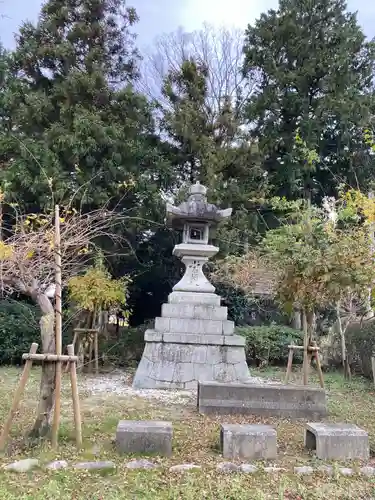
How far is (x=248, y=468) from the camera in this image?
386 cm

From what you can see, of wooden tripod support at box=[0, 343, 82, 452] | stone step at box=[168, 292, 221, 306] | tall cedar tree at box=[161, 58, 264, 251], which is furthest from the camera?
tall cedar tree at box=[161, 58, 264, 251]

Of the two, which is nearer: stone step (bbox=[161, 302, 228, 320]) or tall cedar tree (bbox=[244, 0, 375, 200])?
stone step (bbox=[161, 302, 228, 320])

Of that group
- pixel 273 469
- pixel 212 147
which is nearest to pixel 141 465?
pixel 273 469

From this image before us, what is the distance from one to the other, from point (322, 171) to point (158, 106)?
6729 millimetres

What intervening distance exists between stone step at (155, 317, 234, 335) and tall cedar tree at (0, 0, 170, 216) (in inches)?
152

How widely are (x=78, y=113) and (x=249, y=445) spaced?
32.8ft

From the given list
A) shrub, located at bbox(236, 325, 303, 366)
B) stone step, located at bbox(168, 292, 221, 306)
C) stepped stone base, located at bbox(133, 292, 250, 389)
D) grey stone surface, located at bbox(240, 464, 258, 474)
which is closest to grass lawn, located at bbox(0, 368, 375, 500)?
grey stone surface, located at bbox(240, 464, 258, 474)

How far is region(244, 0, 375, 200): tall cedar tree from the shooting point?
50.8ft

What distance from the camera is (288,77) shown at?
15969 mm

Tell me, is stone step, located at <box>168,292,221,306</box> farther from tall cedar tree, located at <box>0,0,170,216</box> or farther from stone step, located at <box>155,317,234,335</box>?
tall cedar tree, located at <box>0,0,170,216</box>

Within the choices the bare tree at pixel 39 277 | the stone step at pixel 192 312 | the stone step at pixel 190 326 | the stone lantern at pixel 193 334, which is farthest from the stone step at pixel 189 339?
the bare tree at pixel 39 277

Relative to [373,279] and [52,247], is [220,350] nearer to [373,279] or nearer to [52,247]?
[373,279]

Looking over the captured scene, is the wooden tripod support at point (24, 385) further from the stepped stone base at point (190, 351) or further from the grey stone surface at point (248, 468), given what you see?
the stepped stone base at point (190, 351)

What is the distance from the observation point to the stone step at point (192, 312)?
890 centimetres
